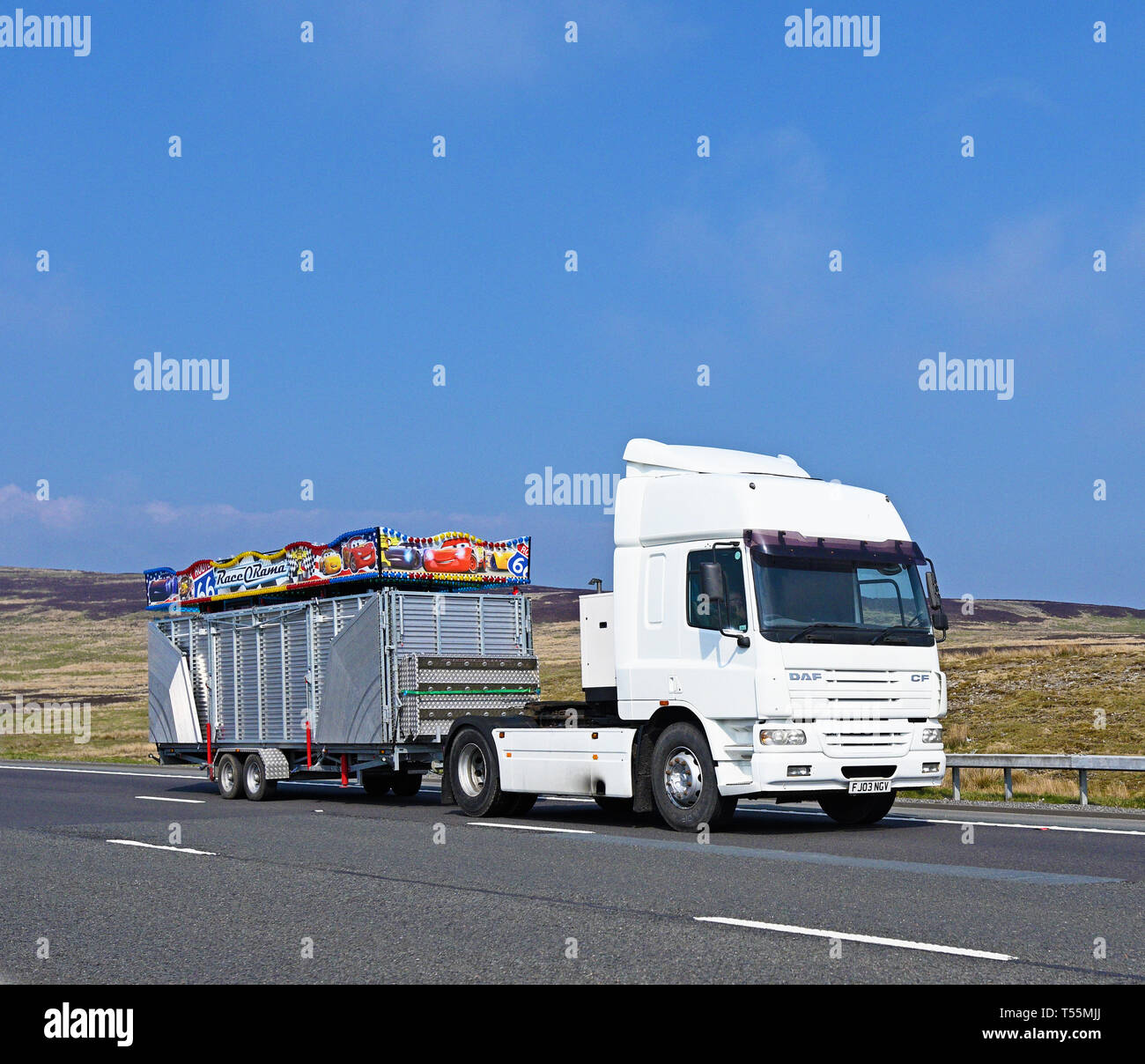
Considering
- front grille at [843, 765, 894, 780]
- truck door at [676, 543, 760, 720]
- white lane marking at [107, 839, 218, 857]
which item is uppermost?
truck door at [676, 543, 760, 720]

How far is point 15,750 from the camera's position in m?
45.5

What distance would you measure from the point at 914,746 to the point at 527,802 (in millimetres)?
4845

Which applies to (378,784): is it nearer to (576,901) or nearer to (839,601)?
(839,601)

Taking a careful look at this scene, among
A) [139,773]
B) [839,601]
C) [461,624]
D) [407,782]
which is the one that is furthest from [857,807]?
[139,773]

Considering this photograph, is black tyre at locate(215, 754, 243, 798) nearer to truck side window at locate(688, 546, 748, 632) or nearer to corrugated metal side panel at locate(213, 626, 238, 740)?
corrugated metal side panel at locate(213, 626, 238, 740)

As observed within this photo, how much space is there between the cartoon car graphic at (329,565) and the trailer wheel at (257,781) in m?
2.98

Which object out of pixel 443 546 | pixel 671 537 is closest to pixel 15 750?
pixel 443 546

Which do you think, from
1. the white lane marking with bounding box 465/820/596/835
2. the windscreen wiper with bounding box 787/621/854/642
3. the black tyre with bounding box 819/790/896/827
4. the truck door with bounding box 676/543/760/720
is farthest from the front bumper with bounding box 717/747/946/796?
the white lane marking with bounding box 465/820/596/835

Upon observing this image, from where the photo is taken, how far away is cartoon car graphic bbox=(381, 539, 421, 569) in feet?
60.1

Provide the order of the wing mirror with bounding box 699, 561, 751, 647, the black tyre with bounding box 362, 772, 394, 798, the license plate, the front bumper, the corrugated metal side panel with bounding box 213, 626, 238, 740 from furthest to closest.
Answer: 1. the corrugated metal side panel with bounding box 213, 626, 238, 740
2. the black tyre with bounding box 362, 772, 394, 798
3. the license plate
4. the wing mirror with bounding box 699, 561, 751, 647
5. the front bumper

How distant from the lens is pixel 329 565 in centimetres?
1905

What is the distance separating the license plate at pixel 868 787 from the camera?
44.5 ft

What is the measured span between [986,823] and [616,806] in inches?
172

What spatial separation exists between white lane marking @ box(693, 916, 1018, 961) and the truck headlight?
4838 mm
